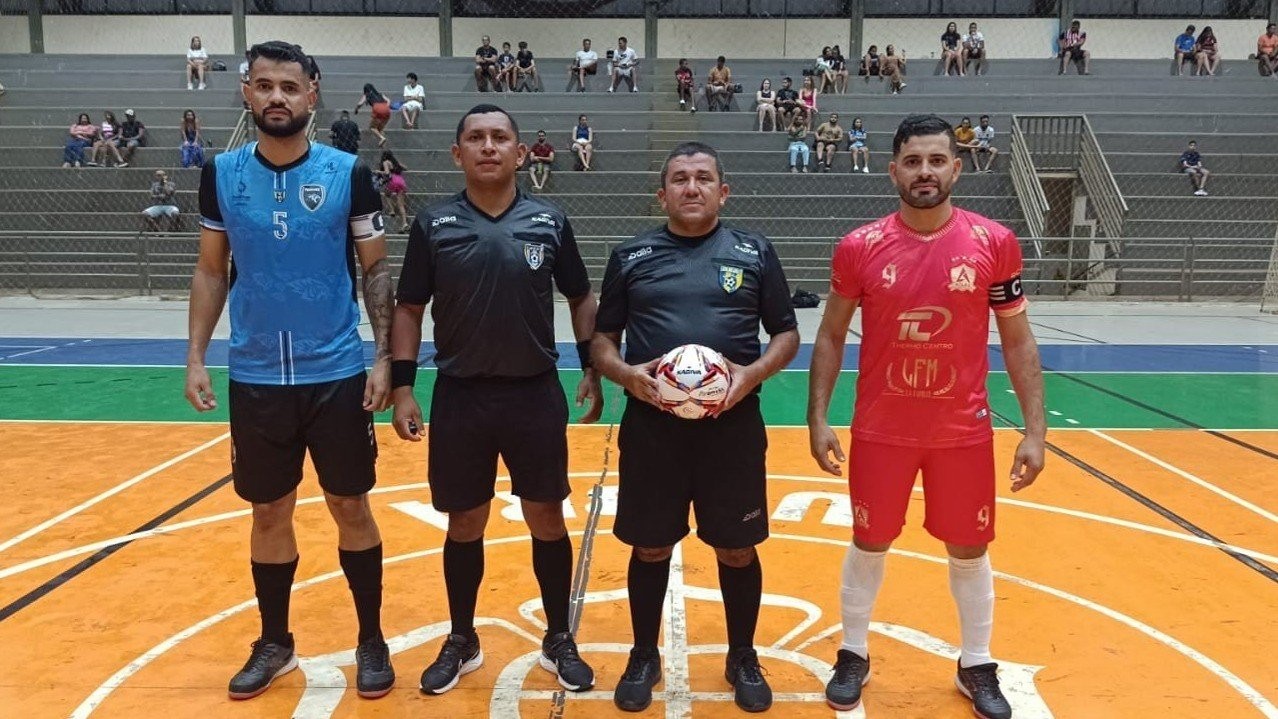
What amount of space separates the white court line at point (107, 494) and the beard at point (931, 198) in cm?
483

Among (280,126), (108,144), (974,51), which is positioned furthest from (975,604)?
(974,51)

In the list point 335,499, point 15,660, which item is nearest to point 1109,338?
point 335,499

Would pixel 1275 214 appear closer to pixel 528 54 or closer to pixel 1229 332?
pixel 1229 332

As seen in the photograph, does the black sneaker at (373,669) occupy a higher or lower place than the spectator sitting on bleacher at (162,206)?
lower

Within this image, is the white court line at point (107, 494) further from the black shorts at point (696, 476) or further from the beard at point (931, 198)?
the beard at point (931, 198)

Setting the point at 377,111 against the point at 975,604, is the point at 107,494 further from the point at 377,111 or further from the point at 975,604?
the point at 377,111

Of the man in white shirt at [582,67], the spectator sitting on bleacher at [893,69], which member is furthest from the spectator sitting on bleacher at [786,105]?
the man in white shirt at [582,67]

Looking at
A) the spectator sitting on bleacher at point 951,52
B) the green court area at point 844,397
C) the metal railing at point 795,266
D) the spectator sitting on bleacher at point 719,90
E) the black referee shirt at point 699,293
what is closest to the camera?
the black referee shirt at point 699,293

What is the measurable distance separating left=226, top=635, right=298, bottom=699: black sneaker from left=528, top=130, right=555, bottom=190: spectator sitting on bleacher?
1717 centimetres

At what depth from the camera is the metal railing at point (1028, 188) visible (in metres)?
17.8

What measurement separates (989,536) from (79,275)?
1963 centimetres

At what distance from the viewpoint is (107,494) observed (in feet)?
18.4

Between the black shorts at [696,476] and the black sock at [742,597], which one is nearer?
the black shorts at [696,476]

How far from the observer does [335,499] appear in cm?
342
